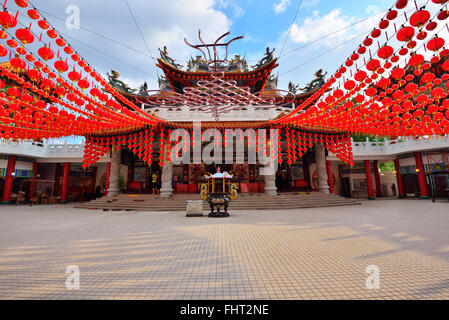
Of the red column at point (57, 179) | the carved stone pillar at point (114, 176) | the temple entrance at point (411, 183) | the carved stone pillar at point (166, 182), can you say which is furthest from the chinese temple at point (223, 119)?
the temple entrance at point (411, 183)

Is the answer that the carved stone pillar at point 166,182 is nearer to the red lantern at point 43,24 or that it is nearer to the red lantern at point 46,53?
the red lantern at point 46,53

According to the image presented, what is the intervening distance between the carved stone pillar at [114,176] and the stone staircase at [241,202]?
3.97 ft

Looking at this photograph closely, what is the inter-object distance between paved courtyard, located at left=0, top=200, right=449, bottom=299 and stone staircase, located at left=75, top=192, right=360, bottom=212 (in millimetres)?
5714

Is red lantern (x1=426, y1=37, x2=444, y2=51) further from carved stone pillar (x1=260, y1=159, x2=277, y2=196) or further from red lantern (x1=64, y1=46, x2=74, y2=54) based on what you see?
carved stone pillar (x1=260, y1=159, x2=277, y2=196)

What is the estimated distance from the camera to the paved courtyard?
2.25 meters

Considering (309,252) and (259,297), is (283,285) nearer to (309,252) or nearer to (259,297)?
(259,297)

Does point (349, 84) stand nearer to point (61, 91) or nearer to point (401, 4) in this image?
point (401, 4)

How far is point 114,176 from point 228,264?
14.1 m

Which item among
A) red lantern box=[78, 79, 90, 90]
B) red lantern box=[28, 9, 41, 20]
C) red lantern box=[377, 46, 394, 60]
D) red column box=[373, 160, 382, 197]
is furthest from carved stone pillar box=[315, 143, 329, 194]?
red lantern box=[28, 9, 41, 20]

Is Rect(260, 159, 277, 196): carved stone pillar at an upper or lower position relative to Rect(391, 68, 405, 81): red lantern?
lower

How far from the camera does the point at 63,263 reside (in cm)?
311

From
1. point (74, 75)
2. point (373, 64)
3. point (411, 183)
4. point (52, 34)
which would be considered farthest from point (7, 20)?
point (411, 183)
